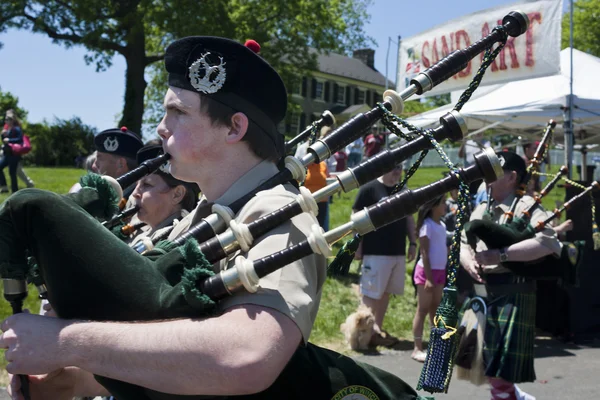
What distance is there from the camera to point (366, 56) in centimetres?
6238

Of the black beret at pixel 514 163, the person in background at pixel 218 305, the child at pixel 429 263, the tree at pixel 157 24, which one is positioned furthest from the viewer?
the tree at pixel 157 24

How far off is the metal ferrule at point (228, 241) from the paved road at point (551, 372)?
4.18 metres

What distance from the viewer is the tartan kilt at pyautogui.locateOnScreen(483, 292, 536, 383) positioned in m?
4.39

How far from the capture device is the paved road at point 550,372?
17.7ft

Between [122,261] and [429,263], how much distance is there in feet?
17.1

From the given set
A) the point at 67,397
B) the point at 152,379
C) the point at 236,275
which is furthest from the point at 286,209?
the point at 67,397

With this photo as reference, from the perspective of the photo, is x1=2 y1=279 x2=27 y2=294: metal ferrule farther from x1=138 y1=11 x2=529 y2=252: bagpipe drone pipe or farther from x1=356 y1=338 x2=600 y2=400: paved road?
x1=356 y1=338 x2=600 y2=400: paved road

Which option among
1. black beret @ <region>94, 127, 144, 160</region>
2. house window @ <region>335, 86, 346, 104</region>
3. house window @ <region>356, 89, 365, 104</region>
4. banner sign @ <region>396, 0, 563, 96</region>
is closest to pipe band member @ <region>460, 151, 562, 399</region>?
banner sign @ <region>396, 0, 563, 96</region>

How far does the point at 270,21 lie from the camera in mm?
21156

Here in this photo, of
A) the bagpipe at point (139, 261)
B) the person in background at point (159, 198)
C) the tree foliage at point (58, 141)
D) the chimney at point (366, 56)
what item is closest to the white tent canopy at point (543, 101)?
the person in background at point (159, 198)

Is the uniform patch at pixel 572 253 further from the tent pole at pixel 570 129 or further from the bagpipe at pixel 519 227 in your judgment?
the tent pole at pixel 570 129

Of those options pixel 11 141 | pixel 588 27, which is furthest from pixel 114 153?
pixel 588 27

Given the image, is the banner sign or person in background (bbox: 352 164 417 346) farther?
the banner sign

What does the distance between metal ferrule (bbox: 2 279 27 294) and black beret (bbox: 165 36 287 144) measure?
64 centimetres
